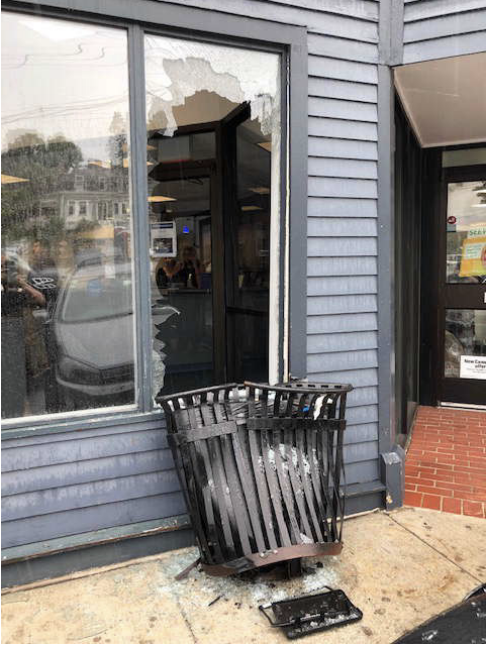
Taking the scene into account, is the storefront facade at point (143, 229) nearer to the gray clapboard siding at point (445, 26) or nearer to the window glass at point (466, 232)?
the gray clapboard siding at point (445, 26)

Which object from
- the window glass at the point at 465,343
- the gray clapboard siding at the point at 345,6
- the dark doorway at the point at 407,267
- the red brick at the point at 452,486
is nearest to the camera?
the gray clapboard siding at the point at 345,6

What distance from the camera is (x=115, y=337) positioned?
2.90 metres

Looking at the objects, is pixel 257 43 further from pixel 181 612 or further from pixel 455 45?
pixel 181 612

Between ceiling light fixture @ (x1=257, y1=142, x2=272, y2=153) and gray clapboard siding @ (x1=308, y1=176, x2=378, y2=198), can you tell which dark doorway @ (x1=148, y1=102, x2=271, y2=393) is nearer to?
ceiling light fixture @ (x1=257, y1=142, x2=272, y2=153)

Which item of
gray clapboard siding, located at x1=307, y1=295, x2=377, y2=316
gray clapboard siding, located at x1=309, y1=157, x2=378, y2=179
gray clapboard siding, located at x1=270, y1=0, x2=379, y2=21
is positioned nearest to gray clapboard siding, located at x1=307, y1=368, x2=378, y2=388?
gray clapboard siding, located at x1=307, y1=295, x2=377, y2=316

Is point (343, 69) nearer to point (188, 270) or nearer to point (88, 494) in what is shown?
point (188, 270)

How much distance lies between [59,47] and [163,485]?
2.30 meters

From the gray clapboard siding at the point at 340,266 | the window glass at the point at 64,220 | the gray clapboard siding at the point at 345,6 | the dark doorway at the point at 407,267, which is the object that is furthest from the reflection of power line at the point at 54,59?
the dark doorway at the point at 407,267

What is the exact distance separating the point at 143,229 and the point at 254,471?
1.37 meters

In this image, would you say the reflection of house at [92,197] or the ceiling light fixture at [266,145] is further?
the ceiling light fixture at [266,145]

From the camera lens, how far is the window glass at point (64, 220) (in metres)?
2.64

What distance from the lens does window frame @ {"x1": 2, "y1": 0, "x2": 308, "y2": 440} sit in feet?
8.79

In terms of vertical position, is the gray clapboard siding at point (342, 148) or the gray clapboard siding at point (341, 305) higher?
the gray clapboard siding at point (342, 148)

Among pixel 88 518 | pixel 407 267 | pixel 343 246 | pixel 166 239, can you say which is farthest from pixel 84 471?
pixel 407 267
